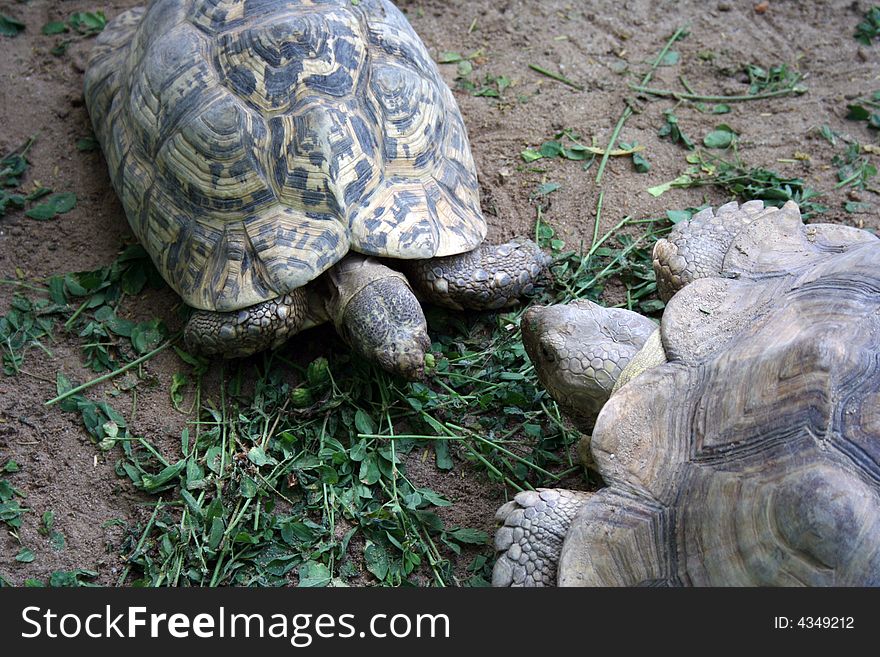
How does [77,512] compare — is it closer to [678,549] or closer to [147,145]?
[147,145]

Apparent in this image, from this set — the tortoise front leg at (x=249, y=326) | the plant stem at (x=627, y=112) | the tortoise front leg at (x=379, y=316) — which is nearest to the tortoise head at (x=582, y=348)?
the tortoise front leg at (x=379, y=316)

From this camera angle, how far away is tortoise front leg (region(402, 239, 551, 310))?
3436 mm

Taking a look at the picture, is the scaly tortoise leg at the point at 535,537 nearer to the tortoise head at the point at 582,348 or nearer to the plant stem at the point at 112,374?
the tortoise head at the point at 582,348

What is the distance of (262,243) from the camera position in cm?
320

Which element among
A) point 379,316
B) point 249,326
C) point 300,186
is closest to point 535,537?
point 379,316

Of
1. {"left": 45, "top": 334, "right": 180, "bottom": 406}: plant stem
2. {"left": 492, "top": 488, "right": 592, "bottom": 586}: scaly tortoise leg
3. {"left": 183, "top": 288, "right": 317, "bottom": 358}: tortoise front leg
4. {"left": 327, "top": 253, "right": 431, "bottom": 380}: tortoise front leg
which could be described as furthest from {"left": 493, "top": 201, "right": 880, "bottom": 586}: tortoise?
{"left": 45, "top": 334, "right": 180, "bottom": 406}: plant stem

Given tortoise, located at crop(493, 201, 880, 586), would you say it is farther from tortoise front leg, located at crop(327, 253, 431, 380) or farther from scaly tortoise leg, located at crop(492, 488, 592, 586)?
tortoise front leg, located at crop(327, 253, 431, 380)

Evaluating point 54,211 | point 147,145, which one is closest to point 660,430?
point 147,145

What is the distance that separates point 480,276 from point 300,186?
2.74 ft

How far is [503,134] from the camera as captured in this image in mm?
4250

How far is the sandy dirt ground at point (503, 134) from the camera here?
10.4 ft

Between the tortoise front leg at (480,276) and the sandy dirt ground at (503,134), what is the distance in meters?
0.37

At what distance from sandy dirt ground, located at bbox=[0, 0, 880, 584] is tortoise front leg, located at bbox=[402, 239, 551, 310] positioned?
1.20 ft

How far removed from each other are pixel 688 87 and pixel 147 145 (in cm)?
286
